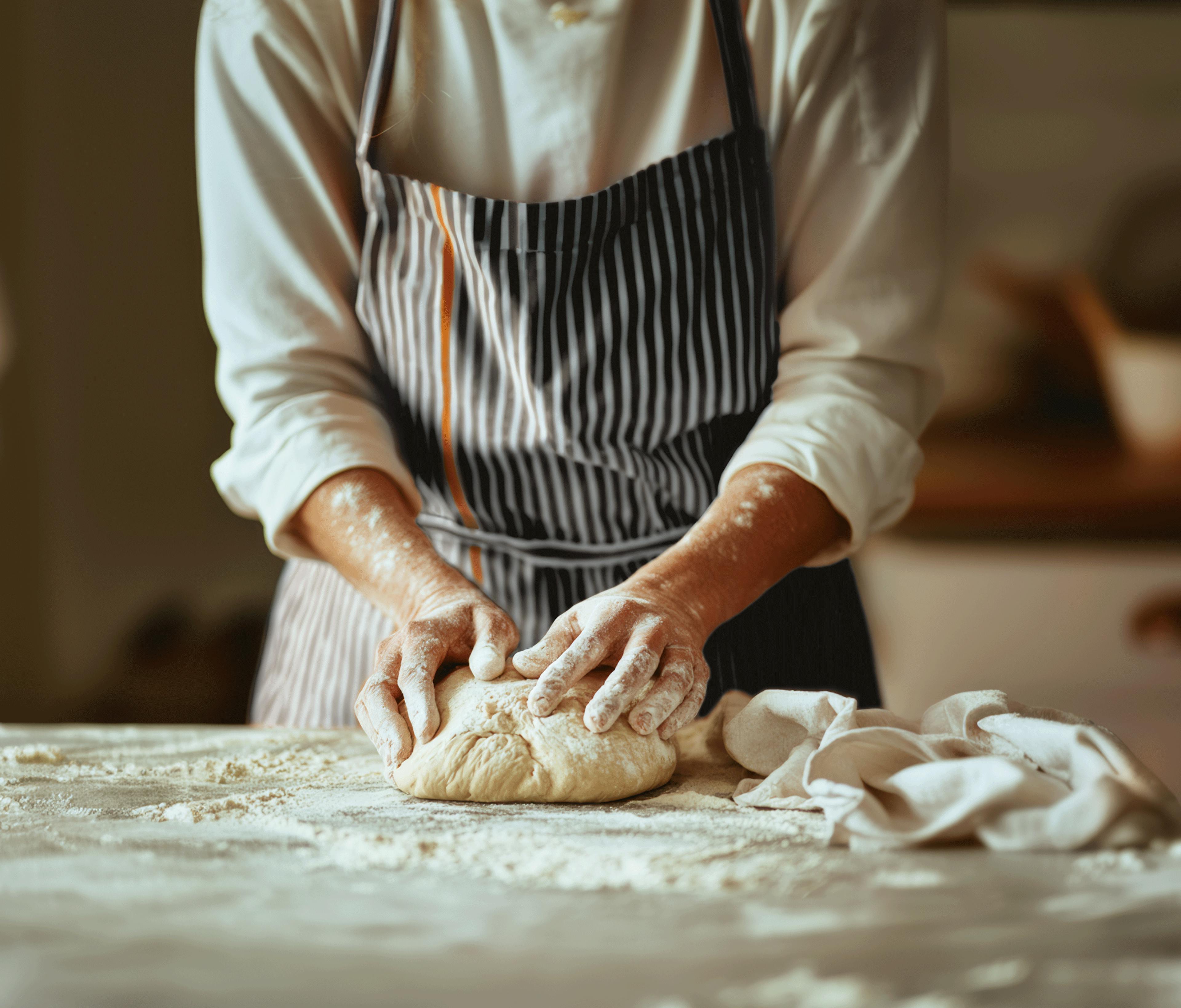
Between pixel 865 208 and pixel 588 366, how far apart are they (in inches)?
14.8

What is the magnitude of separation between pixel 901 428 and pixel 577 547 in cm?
40

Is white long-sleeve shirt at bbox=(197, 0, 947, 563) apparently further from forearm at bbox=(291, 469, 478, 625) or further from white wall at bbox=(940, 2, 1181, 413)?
white wall at bbox=(940, 2, 1181, 413)

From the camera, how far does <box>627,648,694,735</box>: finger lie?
0.85 metres

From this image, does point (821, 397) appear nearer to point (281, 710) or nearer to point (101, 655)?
point (281, 710)

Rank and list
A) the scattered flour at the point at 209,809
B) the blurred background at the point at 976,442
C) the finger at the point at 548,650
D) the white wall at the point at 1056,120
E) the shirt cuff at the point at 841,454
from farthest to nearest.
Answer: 1. the white wall at the point at 1056,120
2. the blurred background at the point at 976,442
3. the shirt cuff at the point at 841,454
4. the finger at the point at 548,650
5. the scattered flour at the point at 209,809

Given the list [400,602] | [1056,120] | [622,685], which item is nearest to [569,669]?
[622,685]

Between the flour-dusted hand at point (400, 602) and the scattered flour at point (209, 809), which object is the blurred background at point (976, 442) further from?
the scattered flour at point (209, 809)

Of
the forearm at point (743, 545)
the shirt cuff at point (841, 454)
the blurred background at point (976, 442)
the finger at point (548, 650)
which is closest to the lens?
the finger at point (548, 650)

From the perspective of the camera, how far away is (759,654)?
1.24 m

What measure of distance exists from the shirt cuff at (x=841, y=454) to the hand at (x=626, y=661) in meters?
0.25

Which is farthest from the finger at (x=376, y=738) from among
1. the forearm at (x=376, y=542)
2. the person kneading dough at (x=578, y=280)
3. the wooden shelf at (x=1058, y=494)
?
the wooden shelf at (x=1058, y=494)

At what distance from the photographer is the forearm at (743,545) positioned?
99 centimetres

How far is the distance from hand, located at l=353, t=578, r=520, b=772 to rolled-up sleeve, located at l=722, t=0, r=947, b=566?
0.41 m

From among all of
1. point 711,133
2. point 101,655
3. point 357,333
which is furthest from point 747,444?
point 101,655
